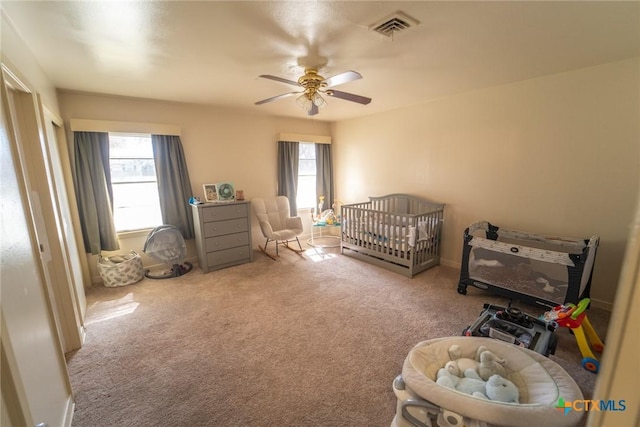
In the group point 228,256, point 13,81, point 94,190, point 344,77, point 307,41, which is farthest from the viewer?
point 228,256

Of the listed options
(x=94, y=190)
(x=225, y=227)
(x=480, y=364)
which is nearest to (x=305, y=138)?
(x=225, y=227)

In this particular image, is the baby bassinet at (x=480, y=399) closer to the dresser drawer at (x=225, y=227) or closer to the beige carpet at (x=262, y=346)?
the beige carpet at (x=262, y=346)

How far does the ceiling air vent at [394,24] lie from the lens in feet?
5.17

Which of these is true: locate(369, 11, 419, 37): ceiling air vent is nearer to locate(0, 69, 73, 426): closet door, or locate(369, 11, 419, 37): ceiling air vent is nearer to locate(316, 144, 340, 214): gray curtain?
locate(0, 69, 73, 426): closet door

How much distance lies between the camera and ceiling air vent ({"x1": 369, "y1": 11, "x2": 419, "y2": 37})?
62.1 inches

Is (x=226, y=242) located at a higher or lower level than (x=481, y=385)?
higher

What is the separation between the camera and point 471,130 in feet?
10.8

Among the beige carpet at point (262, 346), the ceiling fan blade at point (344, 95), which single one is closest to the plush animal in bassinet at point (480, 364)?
the beige carpet at point (262, 346)

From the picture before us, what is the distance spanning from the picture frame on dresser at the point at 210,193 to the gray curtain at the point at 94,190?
1100mm

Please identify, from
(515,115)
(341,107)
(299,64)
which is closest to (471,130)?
(515,115)

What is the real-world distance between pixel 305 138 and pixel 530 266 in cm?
378

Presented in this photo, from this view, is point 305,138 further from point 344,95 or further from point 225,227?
point 344,95

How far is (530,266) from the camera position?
245 cm

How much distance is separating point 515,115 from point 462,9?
1.93 m
